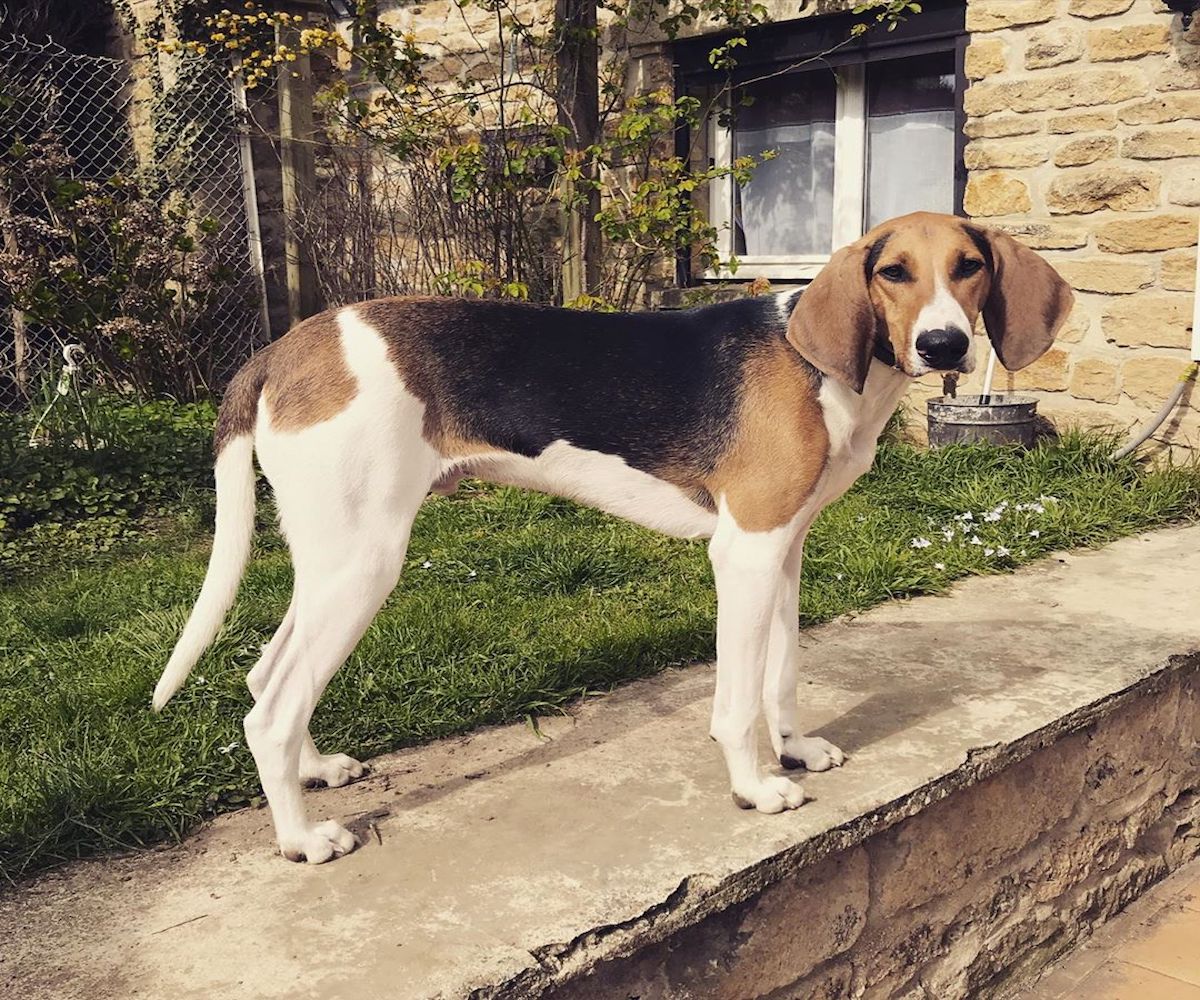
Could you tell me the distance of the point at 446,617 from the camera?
3941mm

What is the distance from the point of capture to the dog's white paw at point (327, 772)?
2.89 meters

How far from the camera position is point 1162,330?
6.07 m

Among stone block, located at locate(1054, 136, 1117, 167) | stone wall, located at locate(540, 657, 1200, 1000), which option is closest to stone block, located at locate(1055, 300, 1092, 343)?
stone block, located at locate(1054, 136, 1117, 167)

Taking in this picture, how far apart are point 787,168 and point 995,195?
5.63 feet

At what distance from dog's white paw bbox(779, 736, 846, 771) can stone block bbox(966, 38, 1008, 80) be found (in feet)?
16.2

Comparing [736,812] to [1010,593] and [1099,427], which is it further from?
[1099,427]

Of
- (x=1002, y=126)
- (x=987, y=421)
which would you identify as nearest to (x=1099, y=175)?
(x=1002, y=126)

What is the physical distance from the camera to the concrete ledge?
216cm

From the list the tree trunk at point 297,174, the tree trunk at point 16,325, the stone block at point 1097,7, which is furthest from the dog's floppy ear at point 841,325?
the tree trunk at point 16,325

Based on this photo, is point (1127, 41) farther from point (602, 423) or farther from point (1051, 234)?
point (602, 423)

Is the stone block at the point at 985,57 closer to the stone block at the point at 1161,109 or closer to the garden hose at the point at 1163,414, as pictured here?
the stone block at the point at 1161,109

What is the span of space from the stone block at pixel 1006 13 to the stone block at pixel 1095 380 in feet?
6.07

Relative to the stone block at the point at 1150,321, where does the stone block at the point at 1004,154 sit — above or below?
above

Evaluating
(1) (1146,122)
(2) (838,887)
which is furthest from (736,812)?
(1) (1146,122)
